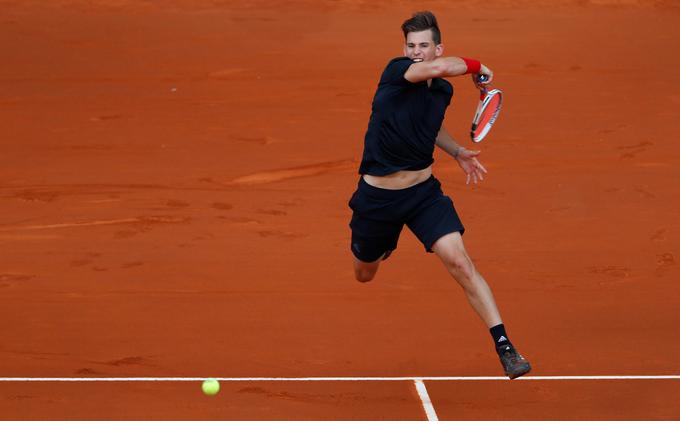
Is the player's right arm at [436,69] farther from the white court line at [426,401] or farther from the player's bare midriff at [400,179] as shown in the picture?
the white court line at [426,401]

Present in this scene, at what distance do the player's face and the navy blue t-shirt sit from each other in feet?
0.18

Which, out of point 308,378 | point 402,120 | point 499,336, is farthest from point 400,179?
point 308,378

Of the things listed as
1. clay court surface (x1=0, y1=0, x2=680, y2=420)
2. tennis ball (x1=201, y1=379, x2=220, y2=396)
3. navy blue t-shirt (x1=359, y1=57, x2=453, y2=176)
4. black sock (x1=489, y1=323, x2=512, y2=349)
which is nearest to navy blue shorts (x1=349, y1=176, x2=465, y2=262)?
navy blue t-shirt (x1=359, y1=57, x2=453, y2=176)

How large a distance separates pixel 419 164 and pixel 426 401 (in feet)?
5.78

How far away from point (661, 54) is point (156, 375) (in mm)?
11118

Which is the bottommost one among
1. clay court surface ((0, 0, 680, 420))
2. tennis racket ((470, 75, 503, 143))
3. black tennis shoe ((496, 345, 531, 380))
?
clay court surface ((0, 0, 680, 420))

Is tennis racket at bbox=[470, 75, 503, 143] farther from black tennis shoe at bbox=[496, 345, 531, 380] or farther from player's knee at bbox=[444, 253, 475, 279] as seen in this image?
black tennis shoe at bbox=[496, 345, 531, 380]

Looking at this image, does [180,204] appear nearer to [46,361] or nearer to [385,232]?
[46,361]

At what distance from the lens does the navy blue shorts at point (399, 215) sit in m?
7.60

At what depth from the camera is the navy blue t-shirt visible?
7480 millimetres

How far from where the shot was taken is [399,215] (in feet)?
25.7

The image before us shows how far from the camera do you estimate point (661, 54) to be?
17.6m

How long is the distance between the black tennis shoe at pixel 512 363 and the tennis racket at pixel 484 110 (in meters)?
1.40

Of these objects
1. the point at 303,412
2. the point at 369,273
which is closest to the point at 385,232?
the point at 369,273
